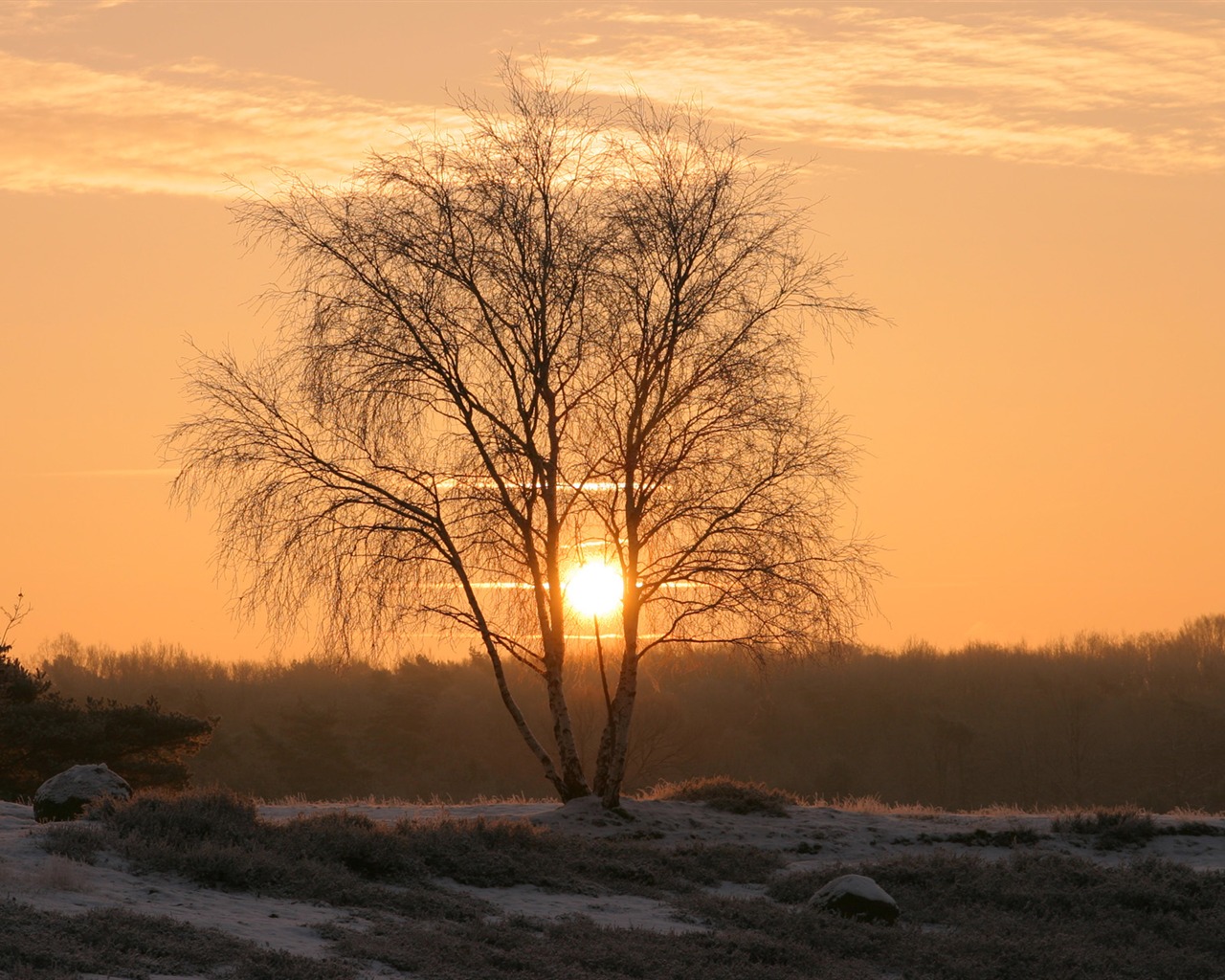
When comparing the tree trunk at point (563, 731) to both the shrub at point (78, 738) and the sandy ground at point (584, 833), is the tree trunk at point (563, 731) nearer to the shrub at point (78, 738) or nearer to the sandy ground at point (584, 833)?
the sandy ground at point (584, 833)

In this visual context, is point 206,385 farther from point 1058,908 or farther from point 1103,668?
point 1103,668

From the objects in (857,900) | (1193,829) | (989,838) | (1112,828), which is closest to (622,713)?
(989,838)

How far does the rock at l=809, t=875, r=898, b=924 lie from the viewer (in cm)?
1773

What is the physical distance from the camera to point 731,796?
25.6 meters

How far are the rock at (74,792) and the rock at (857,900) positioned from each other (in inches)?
347

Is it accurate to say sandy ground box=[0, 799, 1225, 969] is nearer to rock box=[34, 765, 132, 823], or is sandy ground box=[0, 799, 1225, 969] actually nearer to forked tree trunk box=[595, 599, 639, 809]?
rock box=[34, 765, 132, 823]

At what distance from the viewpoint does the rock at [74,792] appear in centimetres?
1891

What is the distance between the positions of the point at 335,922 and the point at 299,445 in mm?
10615

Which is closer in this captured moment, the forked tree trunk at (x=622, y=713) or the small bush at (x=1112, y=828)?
the small bush at (x=1112, y=828)

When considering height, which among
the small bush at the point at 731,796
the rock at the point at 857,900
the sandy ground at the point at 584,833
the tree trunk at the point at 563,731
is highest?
the tree trunk at the point at 563,731

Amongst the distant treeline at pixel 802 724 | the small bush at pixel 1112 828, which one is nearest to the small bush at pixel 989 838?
the small bush at pixel 1112 828

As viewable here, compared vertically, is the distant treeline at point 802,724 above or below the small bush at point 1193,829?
above

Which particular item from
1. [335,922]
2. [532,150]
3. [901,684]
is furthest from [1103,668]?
[335,922]

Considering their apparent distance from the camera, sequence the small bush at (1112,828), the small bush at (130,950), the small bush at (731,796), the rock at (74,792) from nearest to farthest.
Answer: the small bush at (130,950) < the rock at (74,792) < the small bush at (1112,828) < the small bush at (731,796)
